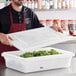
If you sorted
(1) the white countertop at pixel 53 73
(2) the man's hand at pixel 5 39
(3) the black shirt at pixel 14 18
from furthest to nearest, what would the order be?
(3) the black shirt at pixel 14 18 → (2) the man's hand at pixel 5 39 → (1) the white countertop at pixel 53 73

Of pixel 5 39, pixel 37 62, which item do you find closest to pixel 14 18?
pixel 5 39

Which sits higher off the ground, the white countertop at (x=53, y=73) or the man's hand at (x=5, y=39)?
the man's hand at (x=5, y=39)

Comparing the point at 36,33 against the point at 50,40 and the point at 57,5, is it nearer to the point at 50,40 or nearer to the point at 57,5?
the point at 50,40

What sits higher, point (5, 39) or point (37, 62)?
point (5, 39)

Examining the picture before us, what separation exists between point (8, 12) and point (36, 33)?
111 centimetres

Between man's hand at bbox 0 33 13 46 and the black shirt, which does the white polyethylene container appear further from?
the black shirt

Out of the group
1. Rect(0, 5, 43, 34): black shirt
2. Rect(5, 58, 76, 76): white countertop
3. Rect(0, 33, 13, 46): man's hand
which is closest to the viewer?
Rect(5, 58, 76, 76): white countertop

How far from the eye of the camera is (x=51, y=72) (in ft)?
6.66

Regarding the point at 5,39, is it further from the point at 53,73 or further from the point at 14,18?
the point at 14,18

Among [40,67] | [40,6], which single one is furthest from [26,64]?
[40,6]

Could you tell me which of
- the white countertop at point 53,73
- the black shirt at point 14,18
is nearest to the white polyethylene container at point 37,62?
the white countertop at point 53,73

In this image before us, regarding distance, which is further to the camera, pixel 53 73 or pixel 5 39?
pixel 5 39

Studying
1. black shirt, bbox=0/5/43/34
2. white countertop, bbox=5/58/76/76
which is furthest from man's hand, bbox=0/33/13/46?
black shirt, bbox=0/5/43/34

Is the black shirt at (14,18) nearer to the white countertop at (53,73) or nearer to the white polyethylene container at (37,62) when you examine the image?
the white polyethylene container at (37,62)
